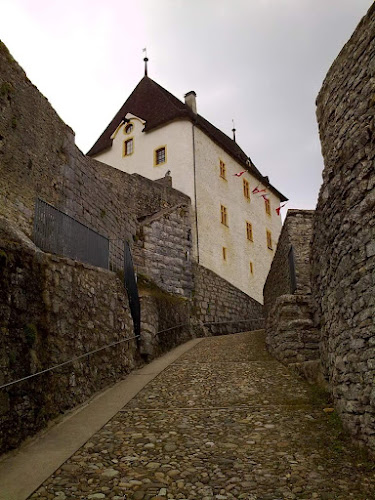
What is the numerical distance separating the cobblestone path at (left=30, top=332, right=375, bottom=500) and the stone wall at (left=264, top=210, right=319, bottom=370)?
3.06ft

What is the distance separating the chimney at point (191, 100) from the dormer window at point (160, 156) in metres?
4.81

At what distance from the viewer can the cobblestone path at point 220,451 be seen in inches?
147

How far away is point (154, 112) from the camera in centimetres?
2253

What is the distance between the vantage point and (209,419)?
5.54 metres

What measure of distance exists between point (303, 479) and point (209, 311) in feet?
42.1

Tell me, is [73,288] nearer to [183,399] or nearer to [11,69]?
[183,399]

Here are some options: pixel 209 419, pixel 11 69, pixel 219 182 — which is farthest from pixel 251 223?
pixel 209 419

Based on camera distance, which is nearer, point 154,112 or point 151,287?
point 151,287

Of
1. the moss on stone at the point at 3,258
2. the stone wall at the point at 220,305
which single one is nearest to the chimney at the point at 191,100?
the stone wall at the point at 220,305

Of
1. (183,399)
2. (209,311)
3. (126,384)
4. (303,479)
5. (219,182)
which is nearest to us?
(303,479)

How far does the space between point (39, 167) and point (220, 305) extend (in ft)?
34.0

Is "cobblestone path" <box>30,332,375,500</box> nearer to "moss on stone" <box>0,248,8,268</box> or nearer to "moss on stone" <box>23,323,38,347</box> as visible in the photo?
"moss on stone" <box>23,323,38,347</box>

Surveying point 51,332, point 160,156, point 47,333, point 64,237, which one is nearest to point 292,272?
point 64,237

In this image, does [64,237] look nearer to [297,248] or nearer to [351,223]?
[351,223]
